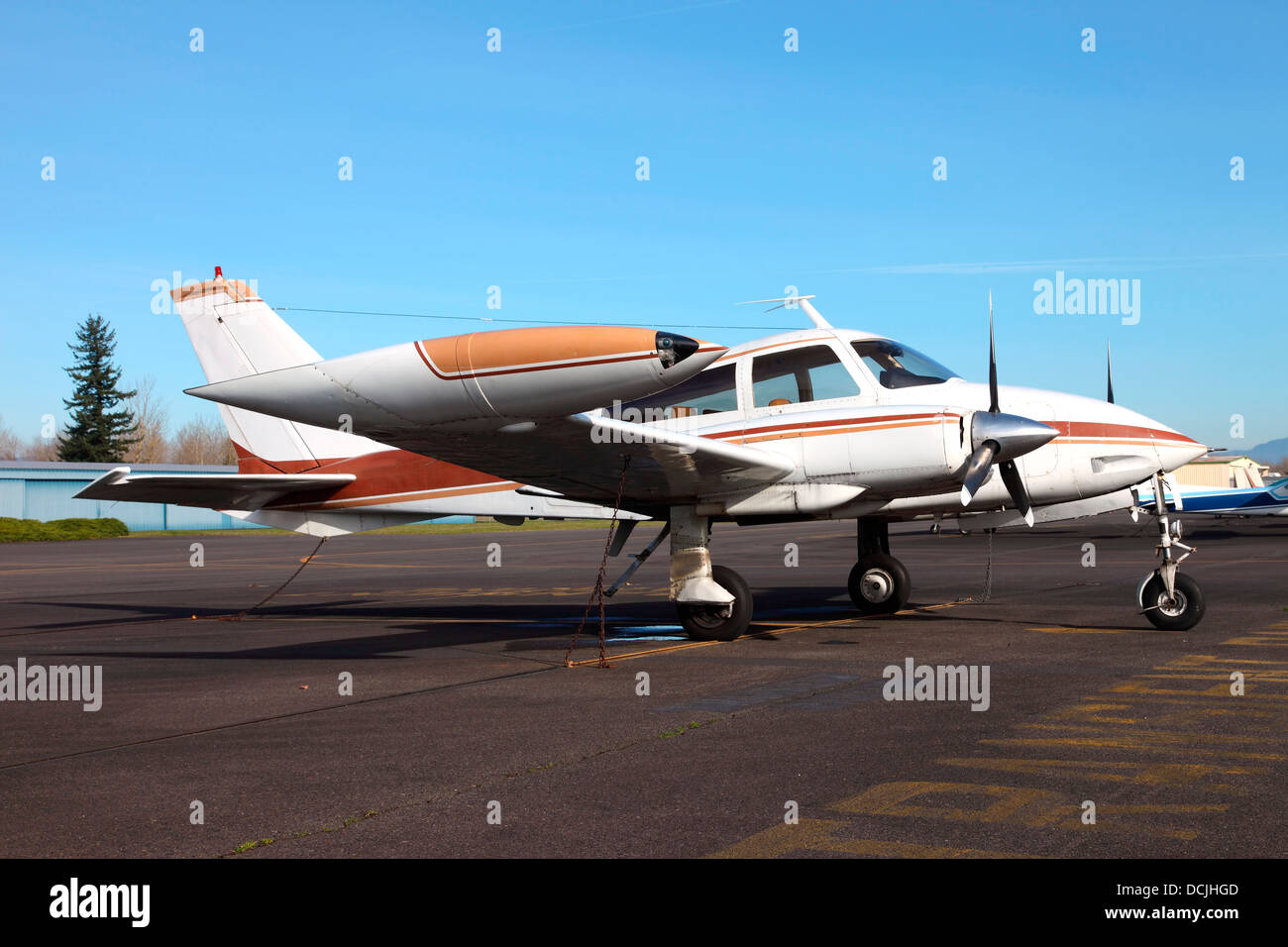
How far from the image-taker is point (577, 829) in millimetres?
4656

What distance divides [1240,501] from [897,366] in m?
36.1

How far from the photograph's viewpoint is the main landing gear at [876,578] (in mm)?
14023

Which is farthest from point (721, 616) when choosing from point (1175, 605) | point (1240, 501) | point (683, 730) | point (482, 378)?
point (1240, 501)

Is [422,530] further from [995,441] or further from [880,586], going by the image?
[995,441]

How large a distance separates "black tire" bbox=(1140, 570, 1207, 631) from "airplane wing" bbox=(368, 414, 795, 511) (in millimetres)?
4265

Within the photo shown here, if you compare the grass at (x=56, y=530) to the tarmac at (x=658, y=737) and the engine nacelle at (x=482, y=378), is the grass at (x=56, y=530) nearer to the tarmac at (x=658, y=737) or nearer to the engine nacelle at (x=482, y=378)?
the tarmac at (x=658, y=737)

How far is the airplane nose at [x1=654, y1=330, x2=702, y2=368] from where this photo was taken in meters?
6.73

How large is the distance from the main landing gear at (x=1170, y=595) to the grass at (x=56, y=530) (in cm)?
5096

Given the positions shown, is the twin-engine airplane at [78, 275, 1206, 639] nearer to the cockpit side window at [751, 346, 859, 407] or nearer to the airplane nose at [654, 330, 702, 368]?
the cockpit side window at [751, 346, 859, 407]

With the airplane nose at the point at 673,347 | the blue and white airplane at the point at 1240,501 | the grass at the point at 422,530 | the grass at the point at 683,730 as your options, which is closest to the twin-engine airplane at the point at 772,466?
the airplane nose at the point at 673,347

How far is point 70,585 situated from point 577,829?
2159cm

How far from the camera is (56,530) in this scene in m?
51.6

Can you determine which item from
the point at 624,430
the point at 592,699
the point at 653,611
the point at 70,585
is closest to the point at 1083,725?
the point at 592,699
